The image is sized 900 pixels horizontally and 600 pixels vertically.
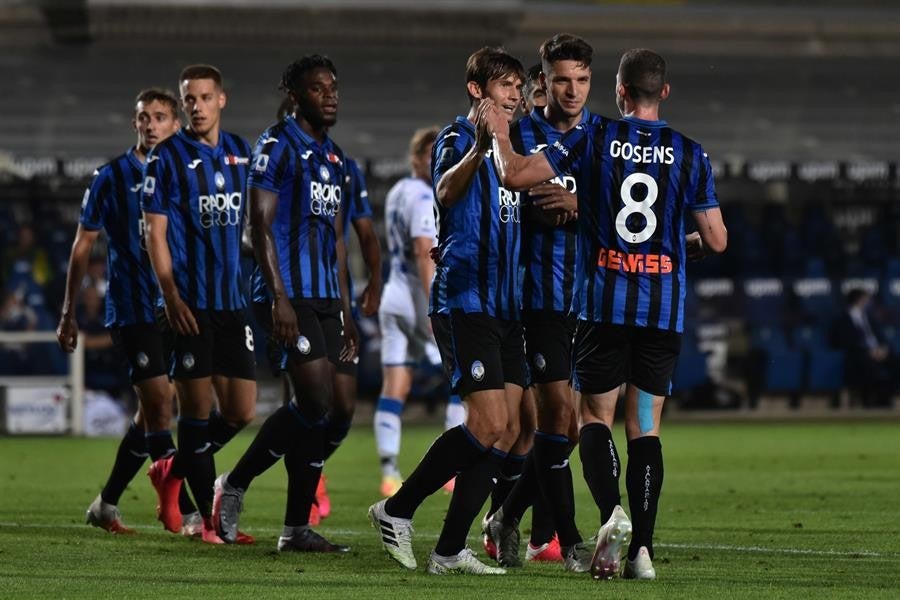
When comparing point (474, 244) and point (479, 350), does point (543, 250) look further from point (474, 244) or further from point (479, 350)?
point (479, 350)

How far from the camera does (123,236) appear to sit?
7.93 metres

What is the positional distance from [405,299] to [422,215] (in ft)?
2.72

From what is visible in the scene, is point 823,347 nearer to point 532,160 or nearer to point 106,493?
point 106,493

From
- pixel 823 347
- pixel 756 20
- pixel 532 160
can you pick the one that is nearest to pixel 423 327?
pixel 532 160

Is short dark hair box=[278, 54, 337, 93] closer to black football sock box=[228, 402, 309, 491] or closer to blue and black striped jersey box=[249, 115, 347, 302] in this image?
blue and black striped jersey box=[249, 115, 347, 302]

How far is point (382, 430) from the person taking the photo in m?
10.1

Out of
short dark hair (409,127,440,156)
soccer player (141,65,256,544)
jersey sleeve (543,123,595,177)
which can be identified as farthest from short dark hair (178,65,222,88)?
short dark hair (409,127,440,156)

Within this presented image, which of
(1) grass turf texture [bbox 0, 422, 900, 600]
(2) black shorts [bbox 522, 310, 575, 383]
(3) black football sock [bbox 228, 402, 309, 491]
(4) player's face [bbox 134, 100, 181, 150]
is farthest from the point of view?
(4) player's face [bbox 134, 100, 181, 150]

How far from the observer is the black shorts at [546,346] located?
6.33 metres

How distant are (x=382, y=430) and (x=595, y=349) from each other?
432 centimetres

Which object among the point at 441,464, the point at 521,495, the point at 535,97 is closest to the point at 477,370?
the point at 441,464

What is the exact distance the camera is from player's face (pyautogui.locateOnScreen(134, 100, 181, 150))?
809 centimetres

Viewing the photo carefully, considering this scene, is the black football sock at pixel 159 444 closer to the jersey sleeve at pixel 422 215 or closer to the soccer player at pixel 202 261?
the soccer player at pixel 202 261

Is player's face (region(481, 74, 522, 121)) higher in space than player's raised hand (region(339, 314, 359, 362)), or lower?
higher
